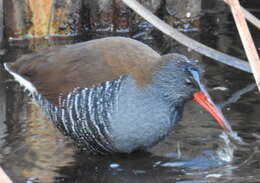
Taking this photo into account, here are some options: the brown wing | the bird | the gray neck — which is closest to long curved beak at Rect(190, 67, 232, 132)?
the bird

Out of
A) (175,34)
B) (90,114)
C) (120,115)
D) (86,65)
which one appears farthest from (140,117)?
(175,34)

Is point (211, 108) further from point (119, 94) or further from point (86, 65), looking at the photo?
point (86, 65)

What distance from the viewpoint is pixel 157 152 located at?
20.3 feet

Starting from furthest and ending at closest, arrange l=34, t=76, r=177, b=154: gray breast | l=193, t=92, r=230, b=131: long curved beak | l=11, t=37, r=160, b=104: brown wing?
l=11, t=37, r=160, b=104: brown wing, l=34, t=76, r=177, b=154: gray breast, l=193, t=92, r=230, b=131: long curved beak

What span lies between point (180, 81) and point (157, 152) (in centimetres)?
80

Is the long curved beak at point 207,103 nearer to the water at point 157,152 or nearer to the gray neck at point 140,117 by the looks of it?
the gray neck at point 140,117

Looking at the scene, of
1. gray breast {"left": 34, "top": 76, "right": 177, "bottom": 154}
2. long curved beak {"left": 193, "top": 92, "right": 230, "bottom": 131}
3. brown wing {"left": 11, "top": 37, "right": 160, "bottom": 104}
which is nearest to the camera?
long curved beak {"left": 193, "top": 92, "right": 230, "bottom": 131}

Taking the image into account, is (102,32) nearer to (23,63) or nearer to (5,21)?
(5,21)

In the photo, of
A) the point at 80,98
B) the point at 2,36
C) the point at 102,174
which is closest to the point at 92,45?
the point at 80,98

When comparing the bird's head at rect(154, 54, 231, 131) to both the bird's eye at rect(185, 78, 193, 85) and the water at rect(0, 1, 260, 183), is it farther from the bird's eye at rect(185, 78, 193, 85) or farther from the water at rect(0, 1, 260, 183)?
the water at rect(0, 1, 260, 183)

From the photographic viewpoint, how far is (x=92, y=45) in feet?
19.6

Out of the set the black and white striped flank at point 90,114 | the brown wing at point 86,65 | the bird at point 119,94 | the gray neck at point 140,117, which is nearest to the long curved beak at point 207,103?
the bird at point 119,94

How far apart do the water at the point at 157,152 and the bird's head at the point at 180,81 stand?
42 cm

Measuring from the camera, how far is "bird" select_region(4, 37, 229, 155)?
5.63m
